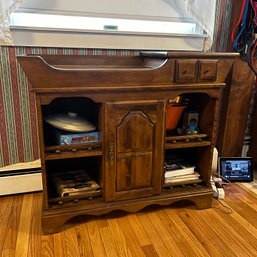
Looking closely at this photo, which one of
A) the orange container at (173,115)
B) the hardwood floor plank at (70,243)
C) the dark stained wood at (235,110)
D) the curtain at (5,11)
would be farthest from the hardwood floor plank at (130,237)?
the curtain at (5,11)

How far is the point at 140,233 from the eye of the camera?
1.39 m

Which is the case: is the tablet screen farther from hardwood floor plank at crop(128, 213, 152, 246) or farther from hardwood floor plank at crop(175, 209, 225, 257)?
hardwood floor plank at crop(128, 213, 152, 246)

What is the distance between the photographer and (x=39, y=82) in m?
1.15

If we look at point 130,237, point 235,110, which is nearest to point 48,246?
point 130,237

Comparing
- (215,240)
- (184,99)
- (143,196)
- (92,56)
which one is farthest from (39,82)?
(215,240)

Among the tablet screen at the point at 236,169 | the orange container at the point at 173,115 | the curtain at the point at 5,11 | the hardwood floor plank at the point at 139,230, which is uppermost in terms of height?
the curtain at the point at 5,11

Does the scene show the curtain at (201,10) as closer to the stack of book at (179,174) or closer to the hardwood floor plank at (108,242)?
the stack of book at (179,174)

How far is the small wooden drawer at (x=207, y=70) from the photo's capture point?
1375 mm

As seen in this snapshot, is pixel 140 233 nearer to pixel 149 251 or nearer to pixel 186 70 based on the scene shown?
pixel 149 251

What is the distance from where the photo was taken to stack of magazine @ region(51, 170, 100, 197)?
1407 mm

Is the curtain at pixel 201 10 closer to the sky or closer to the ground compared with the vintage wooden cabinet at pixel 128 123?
closer to the sky

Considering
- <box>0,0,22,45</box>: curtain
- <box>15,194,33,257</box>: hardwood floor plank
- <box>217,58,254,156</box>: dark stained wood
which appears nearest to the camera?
<box>15,194,33,257</box>: hardwood floor plank

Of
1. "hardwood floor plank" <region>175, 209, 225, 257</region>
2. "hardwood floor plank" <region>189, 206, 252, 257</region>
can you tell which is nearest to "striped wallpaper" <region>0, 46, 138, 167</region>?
"hardwood floor plank" <region>175, 209, 225, 257</region>

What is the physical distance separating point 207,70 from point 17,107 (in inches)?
44.2
